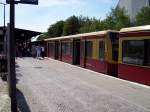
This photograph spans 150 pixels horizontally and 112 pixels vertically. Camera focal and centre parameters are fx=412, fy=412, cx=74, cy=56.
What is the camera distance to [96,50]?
26.2 m

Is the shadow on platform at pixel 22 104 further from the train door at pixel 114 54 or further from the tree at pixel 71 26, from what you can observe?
the tree at pixel 71 26

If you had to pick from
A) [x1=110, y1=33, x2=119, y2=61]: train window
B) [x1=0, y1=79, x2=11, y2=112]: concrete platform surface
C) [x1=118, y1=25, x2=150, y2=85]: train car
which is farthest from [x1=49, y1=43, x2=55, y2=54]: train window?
[x1=0, y1=79, x2=11, y2=112]: concrete platform surface

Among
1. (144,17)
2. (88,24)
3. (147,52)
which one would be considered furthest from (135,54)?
(88,24)

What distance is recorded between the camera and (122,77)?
21328 mm

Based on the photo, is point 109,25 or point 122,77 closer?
point 122,77

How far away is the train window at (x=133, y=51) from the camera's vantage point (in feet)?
61.0

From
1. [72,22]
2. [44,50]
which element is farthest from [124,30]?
[72,22]

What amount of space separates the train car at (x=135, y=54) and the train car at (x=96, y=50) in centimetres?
250

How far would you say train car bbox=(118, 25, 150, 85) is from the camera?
1797cm

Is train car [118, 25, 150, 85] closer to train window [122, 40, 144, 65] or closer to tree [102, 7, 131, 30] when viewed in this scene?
train window [122, 40, 144, 65]

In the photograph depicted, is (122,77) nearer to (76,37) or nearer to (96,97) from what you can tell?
(96,97)

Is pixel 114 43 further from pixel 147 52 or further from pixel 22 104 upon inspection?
pixel 22 104

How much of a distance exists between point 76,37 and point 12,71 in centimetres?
2296

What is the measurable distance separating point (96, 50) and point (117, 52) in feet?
7.76
